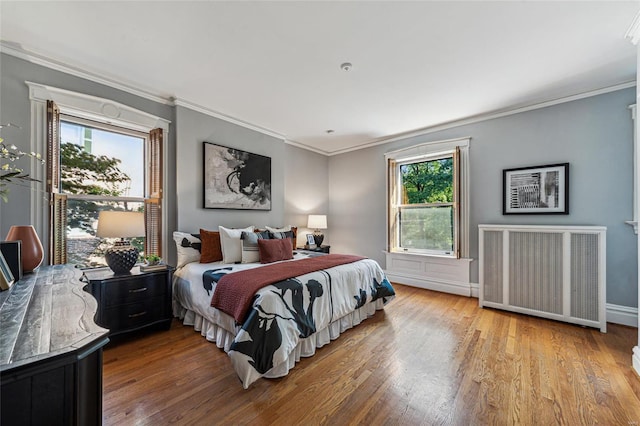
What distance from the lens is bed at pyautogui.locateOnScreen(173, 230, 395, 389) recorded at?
177cm

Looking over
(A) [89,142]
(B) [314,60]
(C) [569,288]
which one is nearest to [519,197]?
(C) [569,288]

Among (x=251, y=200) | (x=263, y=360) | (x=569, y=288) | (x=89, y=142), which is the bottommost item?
(x=263, y=360)

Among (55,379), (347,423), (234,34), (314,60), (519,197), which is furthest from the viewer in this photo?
(519,197)

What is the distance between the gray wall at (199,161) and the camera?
316cm

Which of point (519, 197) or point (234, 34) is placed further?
point (519, 197)

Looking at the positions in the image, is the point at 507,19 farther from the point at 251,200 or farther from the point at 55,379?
the point at 251,200

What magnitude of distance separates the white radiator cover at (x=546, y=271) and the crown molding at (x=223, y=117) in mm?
3372

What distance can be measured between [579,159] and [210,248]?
4.38 m

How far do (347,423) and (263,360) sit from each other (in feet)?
2.12

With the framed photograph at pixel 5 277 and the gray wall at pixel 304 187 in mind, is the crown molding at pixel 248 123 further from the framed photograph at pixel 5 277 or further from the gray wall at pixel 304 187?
the framed photograph at pixel 5 277

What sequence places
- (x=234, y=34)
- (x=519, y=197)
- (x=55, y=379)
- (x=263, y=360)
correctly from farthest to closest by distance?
(x=519, y=197) → (x=234, y=34) → (x=263, y=360) → (x=55, y=379)

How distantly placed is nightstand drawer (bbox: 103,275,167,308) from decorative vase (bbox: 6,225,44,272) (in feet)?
1.58

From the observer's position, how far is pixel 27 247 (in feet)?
6.17

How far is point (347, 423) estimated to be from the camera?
4.76ft
